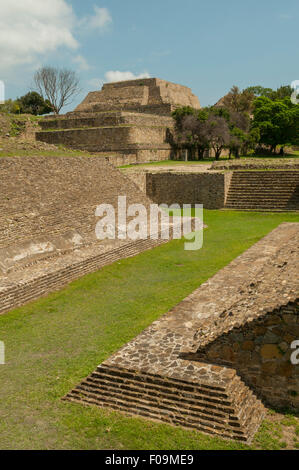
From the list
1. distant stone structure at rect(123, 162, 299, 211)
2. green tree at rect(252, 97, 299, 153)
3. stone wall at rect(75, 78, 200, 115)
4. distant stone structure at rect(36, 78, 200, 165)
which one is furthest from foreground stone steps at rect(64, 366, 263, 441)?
stone wall at rect(75, 78, 200, 115)

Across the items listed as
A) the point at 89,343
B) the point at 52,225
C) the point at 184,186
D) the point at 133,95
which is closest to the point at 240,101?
the point at 133,95

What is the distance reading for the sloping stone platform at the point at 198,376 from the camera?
4.43 metres

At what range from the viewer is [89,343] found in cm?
635

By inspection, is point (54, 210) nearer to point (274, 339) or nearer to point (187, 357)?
point (187, 357)

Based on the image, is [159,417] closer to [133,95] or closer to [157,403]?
[157,403]

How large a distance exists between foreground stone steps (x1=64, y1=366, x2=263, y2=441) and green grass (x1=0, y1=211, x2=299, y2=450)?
→ 12 centimetres

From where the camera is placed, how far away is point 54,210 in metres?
11.5

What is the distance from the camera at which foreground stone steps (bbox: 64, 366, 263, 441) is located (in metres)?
4.33

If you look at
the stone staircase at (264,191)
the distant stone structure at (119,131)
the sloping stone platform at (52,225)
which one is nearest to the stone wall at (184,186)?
the stone staircase at (264,191)

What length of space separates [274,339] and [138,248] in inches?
286

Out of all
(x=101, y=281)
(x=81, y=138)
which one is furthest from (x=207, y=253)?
(x=81, y=138)

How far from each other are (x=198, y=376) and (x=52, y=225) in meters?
7.17

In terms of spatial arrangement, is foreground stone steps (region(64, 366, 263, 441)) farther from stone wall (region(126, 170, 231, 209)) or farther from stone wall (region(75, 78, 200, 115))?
stone wall (region(75, 78, 200, 115))
